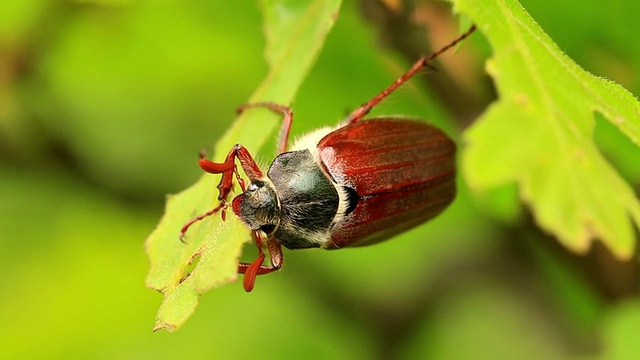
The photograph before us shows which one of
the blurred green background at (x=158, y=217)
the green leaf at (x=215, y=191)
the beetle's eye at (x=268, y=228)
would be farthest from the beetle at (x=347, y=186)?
the blurred green background at (x=158, y=217)

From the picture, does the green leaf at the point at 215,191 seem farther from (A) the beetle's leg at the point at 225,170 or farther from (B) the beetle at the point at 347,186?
(B) the beetle at the point at 347,186

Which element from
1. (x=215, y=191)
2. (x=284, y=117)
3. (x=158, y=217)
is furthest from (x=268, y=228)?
(x=158, y=217)

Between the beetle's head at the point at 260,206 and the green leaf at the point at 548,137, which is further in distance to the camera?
the beetle's head at the point at 260,206

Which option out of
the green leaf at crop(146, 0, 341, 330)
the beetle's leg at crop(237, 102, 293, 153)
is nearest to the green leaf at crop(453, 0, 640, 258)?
the green leaf at crop(146, 0, 341, 330)

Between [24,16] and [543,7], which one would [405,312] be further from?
[24,16]

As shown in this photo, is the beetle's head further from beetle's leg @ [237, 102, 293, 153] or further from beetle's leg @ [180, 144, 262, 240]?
beetle's leg @ [237, 102, 293, 153]
